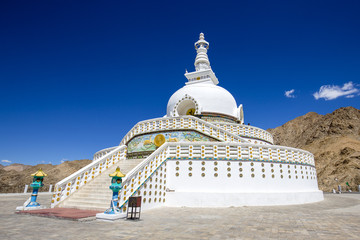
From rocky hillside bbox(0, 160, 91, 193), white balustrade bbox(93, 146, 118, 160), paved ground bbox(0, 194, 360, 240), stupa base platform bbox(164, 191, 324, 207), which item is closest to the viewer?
paved ground bbox(0, 194, 360, 240)

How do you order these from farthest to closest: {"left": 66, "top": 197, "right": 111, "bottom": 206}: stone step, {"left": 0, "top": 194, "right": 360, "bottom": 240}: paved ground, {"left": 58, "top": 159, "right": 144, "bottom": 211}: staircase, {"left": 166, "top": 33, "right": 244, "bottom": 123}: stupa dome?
{"left": 166, "top": 33, "right": 244, "bottom": 123}: stupa dome → {"left": 66, "top": 197, "right": 111, "bottom": 206}: stone step → {"left": 58, "top": 159, "right": 144, "bottom": 211}: staircase → {"left": 0, "top": 194, "right": 360, "bottom": 240}: paved ground

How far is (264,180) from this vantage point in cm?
1308

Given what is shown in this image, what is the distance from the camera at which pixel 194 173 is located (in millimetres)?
12625

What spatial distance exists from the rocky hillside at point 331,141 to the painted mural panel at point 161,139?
1458 inches

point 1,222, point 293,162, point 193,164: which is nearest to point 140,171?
point 193,164

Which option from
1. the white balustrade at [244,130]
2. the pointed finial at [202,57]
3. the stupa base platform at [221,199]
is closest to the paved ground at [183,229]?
the stupa base platform at [221,199]

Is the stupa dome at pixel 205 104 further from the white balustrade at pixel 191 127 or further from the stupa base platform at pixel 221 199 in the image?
the stupa base platform at pixel 221 199

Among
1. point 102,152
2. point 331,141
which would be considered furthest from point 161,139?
point 331,141

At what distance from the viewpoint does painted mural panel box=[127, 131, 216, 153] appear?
1534cm

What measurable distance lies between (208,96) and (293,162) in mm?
10903

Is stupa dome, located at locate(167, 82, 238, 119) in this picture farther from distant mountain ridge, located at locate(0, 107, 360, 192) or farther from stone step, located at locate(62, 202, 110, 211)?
distant mountain ridge, located at locate(0, 107, 360, 192)

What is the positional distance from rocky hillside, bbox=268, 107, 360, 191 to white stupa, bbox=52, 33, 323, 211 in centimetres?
3364

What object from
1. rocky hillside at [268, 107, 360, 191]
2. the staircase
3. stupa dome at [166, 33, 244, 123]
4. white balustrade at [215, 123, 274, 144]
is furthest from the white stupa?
rocky hillside at [268, 107, 360, 191]

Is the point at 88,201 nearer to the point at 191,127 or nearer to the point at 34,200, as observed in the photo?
the point at 34,200
